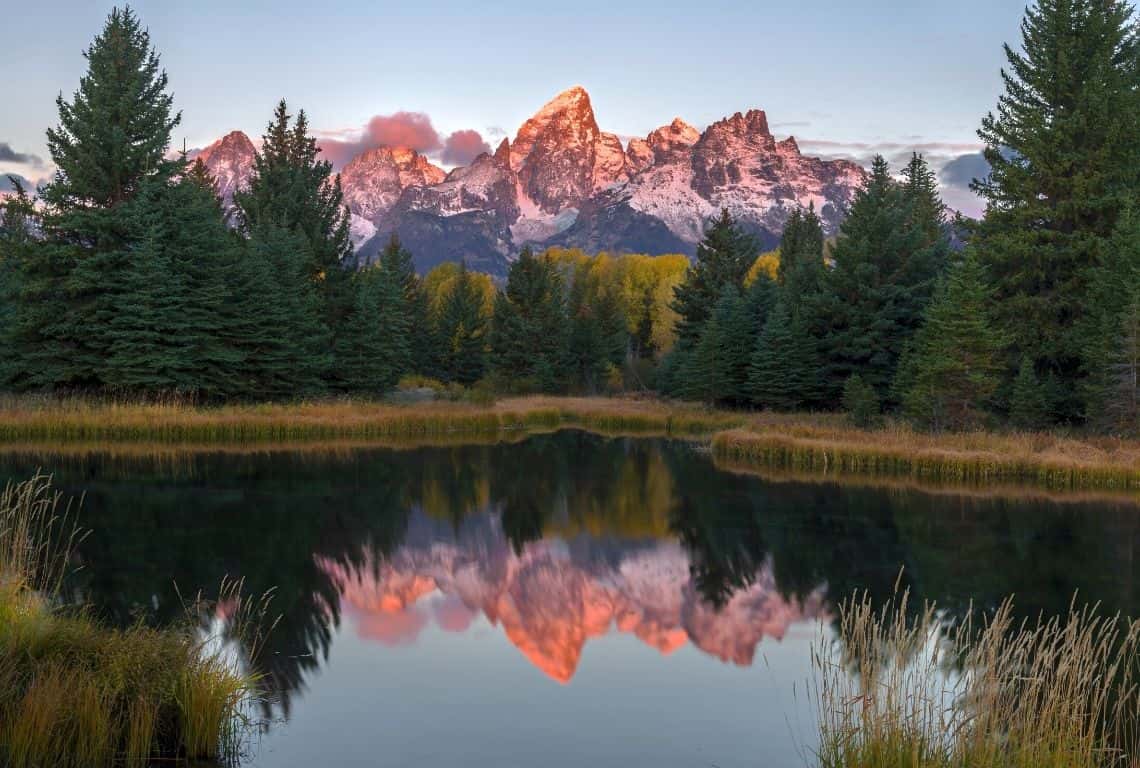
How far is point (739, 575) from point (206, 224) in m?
31.1

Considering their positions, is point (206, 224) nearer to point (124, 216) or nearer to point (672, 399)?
point (124, 216)

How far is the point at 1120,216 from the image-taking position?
109 feet

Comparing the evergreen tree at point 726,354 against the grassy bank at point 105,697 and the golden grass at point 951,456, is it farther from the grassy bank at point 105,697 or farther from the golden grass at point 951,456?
the grassy bank at point 105,697

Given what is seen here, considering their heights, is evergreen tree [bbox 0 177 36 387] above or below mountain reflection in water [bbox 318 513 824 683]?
above

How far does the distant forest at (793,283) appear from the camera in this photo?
33.7m

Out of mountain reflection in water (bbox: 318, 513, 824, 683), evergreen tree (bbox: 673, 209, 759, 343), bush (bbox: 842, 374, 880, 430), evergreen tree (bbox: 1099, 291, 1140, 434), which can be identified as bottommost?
mountain reflection in water (bbox: 318, 513, 824, 683)

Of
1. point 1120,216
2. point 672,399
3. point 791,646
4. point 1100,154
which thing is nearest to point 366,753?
point 791,646

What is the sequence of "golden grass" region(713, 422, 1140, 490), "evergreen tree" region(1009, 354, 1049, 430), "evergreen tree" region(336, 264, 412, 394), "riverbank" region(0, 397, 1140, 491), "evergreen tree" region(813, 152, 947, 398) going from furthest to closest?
"evergreen tree" region(336, 264, 412, 394)
"evergreen tree" region(813, 152, 947, 398)
"evergreen tree" region(1009, 354, 1049, 430)
"riverbank" region(0, 397, 1140, 491)
"golden grass" region(713, 422, 1140, 490)

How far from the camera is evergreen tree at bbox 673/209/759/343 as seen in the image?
67.4 meters

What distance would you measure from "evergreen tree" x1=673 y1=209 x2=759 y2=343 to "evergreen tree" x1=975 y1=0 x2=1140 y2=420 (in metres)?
29.8

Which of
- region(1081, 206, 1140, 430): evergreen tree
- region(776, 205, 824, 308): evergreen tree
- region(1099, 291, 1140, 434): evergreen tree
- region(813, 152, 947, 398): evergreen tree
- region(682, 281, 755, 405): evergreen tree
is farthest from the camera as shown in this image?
region(682, 281, 755, 405): evergreen tree

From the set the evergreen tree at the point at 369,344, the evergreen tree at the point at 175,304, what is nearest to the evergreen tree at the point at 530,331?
the evergreen tree at the point at 369,344

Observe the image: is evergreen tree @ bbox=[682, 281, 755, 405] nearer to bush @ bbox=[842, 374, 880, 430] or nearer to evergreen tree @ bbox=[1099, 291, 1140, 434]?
bush @ bbox=[842, 374, 880, 430]

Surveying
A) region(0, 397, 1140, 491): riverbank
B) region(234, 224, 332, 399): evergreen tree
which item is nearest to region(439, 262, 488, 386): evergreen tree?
region(234, 224, 332, 399): evergreen tree
